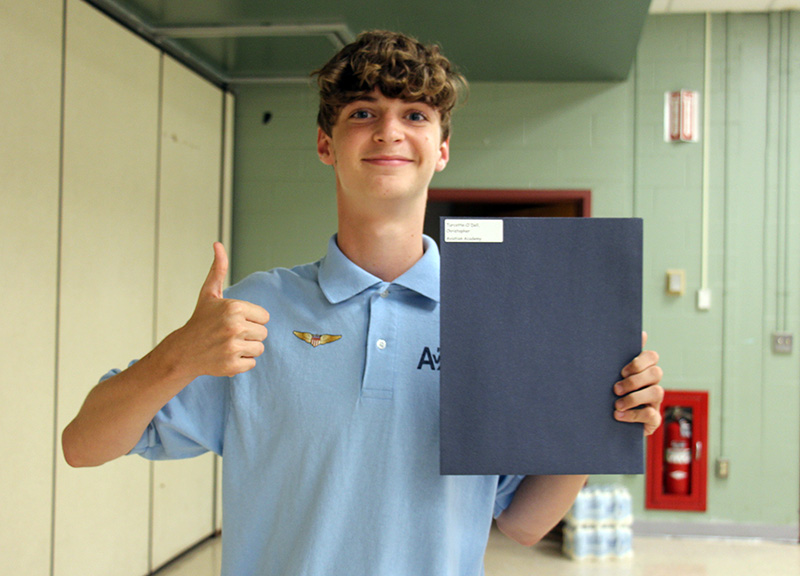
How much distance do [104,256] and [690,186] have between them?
3685 millimetres

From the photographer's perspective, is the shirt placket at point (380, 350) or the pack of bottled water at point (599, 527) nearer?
the shirt placket at point (380, 350)

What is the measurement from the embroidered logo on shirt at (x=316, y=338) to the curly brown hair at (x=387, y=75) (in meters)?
0.39

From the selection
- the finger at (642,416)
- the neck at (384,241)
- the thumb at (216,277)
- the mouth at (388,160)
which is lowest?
the finger at (642,416)

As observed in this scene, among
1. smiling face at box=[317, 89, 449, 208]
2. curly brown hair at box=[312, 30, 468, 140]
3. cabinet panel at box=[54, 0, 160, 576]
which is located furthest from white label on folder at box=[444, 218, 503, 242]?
cabinet panel at box=[54, 0, 160, 576]

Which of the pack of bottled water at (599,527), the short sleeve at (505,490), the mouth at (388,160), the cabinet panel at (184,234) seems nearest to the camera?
the mouth at (388,160)

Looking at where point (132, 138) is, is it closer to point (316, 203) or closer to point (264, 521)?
point (316, 203)

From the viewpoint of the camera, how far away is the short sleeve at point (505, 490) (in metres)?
1.21

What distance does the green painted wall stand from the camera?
4.35m

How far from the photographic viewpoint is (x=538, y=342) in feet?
3.30

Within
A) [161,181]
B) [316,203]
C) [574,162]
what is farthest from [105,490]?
[574,162]

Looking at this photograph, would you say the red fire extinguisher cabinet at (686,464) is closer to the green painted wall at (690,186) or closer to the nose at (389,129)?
the green painted wall at (690,186)

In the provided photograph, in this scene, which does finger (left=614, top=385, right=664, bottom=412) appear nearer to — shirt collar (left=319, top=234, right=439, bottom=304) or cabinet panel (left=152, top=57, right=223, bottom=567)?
shirt collar (left=319, top=234, right=439, bottom=304)

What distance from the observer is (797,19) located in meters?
4.44

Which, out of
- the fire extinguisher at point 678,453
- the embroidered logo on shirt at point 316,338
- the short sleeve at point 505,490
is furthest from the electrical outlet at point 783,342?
the embroidered logo on shirt at point 316,338
